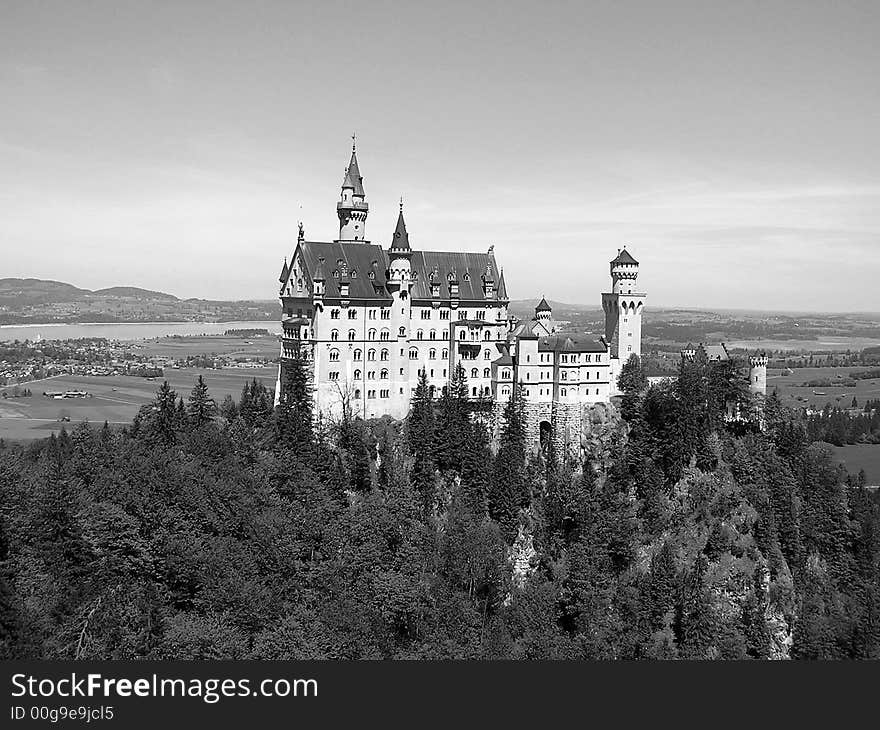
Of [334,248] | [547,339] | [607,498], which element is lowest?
[607,498]

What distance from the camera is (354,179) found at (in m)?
81.1

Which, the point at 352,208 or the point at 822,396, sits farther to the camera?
the point at 822,396

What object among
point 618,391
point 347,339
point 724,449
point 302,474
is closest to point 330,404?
point 347,339

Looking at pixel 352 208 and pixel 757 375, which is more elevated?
pixel 352 208

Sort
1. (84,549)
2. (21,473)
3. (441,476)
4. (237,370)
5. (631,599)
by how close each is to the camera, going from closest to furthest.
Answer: (84,549), (21,473), (631,599), (441,476), (237,370)

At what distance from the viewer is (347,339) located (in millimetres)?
75000

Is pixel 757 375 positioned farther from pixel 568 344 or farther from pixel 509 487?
pixel 509 487

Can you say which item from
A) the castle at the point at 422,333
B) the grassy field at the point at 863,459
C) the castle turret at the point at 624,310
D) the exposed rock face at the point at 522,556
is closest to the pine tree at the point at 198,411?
the castle at the point at 422,333

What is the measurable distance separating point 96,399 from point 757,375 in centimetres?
11465

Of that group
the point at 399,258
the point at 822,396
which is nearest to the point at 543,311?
the point at 399,258

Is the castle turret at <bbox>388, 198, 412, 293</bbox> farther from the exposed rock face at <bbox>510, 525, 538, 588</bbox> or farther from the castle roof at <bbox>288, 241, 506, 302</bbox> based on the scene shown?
the exposed rock face at <bbox>510, 525, 538, 588</bbox>

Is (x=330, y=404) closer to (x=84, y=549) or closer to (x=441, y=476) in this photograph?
(x=441, y=476)

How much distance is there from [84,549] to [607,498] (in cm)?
4169

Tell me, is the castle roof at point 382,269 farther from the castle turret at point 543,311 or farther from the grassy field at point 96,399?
the grassy field at point 96,399
